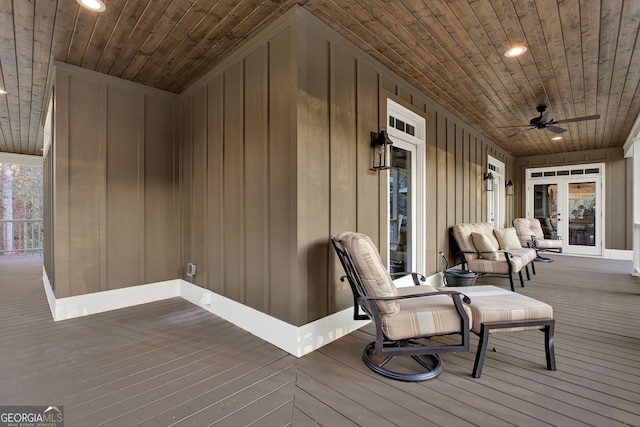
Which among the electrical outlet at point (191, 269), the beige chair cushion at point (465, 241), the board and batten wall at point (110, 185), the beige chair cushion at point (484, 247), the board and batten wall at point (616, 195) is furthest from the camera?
the board and batten wall at point (616, 195)

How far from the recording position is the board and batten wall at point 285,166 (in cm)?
246

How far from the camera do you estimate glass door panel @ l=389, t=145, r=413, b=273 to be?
3854mm

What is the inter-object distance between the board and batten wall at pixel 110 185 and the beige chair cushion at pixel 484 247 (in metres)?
4.53

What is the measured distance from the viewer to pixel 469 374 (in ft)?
6.79

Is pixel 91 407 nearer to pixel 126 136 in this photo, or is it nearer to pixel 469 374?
pixel 469 374

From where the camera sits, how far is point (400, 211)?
159 inches

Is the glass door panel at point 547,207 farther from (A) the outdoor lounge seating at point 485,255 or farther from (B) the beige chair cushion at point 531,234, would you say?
(A) the outdoor lounge seating at point 485,255

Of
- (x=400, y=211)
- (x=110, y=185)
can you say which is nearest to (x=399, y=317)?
(x=400, y=211)

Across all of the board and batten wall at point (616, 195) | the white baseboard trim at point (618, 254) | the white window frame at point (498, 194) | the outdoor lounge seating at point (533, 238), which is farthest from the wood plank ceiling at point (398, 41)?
the white baseboard trim at point (618, 254)

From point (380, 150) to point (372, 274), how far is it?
1.61 m

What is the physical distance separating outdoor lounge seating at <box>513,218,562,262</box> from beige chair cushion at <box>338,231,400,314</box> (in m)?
6.43

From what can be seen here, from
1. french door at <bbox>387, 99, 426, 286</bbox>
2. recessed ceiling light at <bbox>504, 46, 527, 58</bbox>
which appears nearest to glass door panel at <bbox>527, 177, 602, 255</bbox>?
french door at <bbox>387, 99, 426, 286</bbox>

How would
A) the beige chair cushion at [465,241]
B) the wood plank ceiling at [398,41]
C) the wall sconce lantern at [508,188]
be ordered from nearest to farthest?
the wood plank ceiling at [398,41]
the beige chair cushion at [465,241]
the wall sconce lantern at [508,188]

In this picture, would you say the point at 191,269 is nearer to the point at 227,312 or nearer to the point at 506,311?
the point at 227,312
